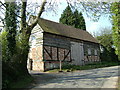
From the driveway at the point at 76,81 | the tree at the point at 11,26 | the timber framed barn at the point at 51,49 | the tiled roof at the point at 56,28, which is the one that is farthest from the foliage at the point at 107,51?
the tree at the point at 11,26

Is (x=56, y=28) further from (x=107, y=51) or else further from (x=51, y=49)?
(x=107, y=51)

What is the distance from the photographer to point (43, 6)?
10297mm

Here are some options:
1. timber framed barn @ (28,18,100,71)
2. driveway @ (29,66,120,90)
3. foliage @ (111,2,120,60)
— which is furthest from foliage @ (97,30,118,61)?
foliage @ (111,2,120,60)

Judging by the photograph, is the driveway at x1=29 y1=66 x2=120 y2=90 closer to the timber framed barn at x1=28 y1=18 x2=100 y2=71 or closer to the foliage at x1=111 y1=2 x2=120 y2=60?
the foliage at x1=111 y1=2 x2=120 y2=60

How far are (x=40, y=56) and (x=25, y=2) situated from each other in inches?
285

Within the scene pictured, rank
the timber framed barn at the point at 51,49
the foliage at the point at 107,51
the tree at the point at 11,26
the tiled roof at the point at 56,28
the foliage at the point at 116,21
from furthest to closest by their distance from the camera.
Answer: the foliage at the point at 107,51 → the tiled roof at the point at 56,28 → the timber framed barn at the point at 51,49 → the tree at the point at 11,26 → the foliage at the point at 116,21

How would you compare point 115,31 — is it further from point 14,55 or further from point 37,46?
point 37,46

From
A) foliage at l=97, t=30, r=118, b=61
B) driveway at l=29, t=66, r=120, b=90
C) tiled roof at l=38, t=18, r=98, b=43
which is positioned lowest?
driveway at l=29, t=66, r=120, b=90

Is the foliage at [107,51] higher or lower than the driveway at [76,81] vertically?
higher

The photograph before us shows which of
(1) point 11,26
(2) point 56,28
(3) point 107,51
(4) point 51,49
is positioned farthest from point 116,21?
(3) point 107,51

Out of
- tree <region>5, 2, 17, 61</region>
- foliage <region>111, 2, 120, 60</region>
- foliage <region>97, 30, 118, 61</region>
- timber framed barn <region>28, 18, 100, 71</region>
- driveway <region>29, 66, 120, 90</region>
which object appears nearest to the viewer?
foliage <region>111, 2, 120, 60</region>

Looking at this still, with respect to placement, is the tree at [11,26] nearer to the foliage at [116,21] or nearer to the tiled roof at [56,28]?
the tiled roof at [56,28]

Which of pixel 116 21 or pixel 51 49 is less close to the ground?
pixel 116 21

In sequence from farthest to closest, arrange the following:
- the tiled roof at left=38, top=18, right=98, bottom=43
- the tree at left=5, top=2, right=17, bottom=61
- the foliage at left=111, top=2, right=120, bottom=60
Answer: the tiled roof at left=38, top=18, right=98, bottom=43
the tree at left=5, top=2, right=17, bottom=61
the foliage at left=111, top=2, right=120, bottom=60
